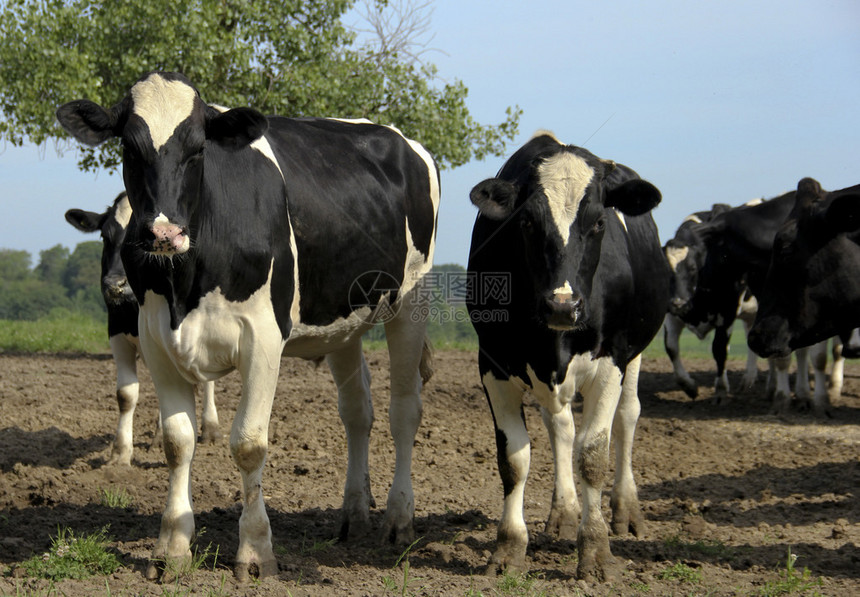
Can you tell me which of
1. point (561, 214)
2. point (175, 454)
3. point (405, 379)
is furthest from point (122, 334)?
point (561, 214)

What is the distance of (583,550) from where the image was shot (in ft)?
15.3

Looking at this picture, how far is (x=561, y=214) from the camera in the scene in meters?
4.48

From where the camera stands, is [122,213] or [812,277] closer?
[812,277]

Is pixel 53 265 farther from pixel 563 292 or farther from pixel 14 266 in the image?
pixel 563 292

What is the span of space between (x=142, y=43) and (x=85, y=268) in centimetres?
3272

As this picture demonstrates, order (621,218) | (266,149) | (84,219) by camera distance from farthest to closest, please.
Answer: (84,219), (621,218), (266,149)

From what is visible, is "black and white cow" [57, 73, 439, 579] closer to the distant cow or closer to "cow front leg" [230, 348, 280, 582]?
"cow front leg" [230, 348, 280, 582]

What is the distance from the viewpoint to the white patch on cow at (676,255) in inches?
486

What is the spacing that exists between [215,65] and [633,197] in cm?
1132

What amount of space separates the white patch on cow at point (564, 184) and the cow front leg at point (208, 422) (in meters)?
4.64

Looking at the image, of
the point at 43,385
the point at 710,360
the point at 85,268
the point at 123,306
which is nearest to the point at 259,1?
the point at 43,385

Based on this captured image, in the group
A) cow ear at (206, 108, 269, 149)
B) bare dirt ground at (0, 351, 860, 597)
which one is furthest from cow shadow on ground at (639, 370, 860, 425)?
cow ear at (206, 108, 269, 149)

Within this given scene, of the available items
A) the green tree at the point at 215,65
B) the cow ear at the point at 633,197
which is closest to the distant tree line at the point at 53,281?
the green tree at the point at 215,65

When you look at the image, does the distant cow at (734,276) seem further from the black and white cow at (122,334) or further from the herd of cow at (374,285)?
the black and white cow at (122,334)
